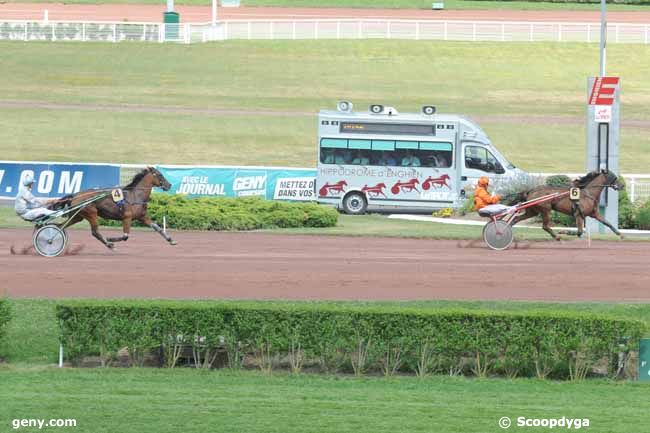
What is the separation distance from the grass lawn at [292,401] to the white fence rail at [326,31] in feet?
154

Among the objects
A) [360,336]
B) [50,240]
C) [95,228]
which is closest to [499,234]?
[95,228]

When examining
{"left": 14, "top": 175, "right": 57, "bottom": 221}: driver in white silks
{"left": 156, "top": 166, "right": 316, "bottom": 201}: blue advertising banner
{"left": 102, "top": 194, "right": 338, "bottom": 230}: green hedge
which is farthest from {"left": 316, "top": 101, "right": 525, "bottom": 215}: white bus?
{"left": 14, "top": 175, "right": 57, "bottom": 221}: driver in white silks

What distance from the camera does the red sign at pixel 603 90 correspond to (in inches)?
974

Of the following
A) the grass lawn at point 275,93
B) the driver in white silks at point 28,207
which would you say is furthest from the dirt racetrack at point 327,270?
the grass lawn at point 275,93

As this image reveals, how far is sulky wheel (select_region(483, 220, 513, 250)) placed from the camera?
21938 mm

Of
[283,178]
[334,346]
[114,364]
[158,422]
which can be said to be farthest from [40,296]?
[283,178]

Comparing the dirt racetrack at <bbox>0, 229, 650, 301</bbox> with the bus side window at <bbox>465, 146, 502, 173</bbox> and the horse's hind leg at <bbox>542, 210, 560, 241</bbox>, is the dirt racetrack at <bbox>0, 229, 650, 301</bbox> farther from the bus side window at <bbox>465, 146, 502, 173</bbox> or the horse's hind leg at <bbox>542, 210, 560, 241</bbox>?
the bus side window at <bbox>465, 146, 502, 173</bbox>

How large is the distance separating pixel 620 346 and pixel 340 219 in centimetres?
1594

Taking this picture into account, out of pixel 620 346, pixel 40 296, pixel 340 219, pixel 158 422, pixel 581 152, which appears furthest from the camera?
pixel 581 152

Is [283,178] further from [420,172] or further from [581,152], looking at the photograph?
[581,152]

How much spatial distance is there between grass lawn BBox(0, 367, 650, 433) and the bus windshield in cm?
1770

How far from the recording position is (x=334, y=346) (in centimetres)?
1359

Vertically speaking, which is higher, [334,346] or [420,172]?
[420,172]

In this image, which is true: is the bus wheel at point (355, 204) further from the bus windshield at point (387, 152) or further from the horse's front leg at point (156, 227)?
the horse's front leg at point (156, 227)
